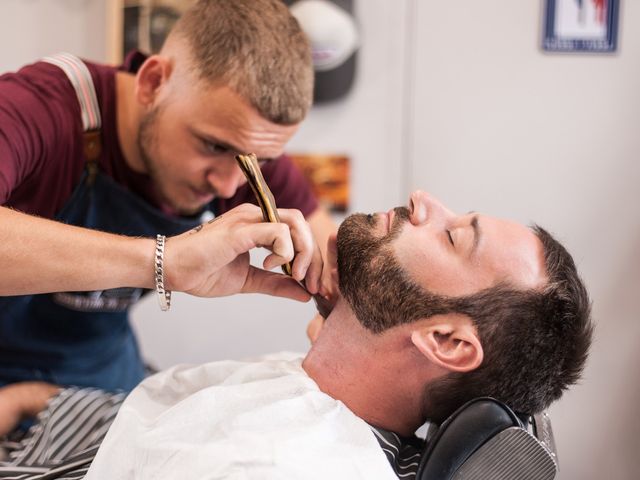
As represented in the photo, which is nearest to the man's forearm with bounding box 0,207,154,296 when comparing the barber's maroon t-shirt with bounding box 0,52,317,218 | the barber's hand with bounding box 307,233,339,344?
the barber's maroon t-shirt with bounding box 0,52,317,218

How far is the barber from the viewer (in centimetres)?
132

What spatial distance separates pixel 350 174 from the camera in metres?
2.88

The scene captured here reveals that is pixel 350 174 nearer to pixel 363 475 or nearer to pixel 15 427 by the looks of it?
pixel 15 427

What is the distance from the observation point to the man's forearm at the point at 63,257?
1.29 m

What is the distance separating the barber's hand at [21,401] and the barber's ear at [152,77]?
2.42 feet

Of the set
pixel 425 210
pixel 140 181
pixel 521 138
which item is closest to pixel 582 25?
pixel 521 138

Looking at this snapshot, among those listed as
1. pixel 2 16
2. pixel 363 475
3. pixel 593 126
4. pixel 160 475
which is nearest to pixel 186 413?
pixel 160 475

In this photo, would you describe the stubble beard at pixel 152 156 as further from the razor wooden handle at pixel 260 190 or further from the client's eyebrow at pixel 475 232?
the client's eyebrow at pixel 475 232

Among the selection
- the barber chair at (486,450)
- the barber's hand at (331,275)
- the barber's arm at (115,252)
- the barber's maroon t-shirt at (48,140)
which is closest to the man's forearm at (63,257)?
the barber's arm at (115,252)

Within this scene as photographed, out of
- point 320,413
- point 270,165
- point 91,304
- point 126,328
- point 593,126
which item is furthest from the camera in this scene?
point 593,126

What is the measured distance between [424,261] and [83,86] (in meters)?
0.92

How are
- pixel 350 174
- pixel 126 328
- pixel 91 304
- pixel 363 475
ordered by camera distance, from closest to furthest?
1. pixel 363 475
2. pixel 91 304
3. pixel 126 328
4. pixel 350 174

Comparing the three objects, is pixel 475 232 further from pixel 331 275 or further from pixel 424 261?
pixel 331 275

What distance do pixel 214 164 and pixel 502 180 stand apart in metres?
1.41
